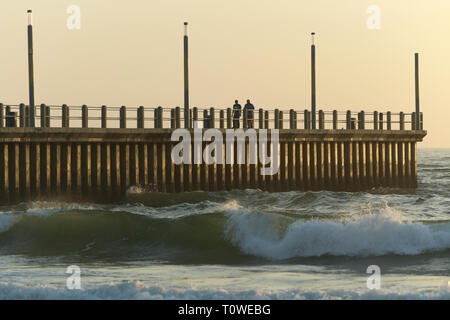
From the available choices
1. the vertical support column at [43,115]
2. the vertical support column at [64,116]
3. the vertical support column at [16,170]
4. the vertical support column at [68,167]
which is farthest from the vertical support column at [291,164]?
the vertical support column at [16,170]

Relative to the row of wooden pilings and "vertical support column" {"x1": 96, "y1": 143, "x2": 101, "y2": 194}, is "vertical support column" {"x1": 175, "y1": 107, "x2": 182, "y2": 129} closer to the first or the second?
Answer: the row of wooden pilings

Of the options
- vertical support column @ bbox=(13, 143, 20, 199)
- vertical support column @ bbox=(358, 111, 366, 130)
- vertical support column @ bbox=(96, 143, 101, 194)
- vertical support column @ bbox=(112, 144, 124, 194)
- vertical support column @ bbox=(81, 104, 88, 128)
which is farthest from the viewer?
vertical support column @ bbox=(358, 111, 366, 130)

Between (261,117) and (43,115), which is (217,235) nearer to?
(43,115)

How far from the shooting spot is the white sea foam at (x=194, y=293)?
16.9 metres

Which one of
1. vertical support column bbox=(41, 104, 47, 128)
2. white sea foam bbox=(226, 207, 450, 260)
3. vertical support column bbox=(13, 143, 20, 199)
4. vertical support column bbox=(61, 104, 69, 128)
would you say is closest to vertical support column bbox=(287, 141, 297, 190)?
vertical support column bbox=(61, 104, 69, 128)

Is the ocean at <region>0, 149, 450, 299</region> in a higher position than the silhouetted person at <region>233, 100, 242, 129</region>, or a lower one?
lower

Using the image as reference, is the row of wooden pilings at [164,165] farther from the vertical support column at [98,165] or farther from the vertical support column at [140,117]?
the vertical support column at [140,117]

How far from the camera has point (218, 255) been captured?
2523 cm

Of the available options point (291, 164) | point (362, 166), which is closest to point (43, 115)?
point (291, 164)

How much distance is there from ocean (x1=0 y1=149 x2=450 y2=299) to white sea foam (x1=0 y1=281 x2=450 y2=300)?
2cm

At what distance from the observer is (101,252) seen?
26016mm

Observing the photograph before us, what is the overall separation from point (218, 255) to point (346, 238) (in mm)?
2967

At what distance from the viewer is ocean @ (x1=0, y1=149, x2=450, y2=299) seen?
1747 cm
